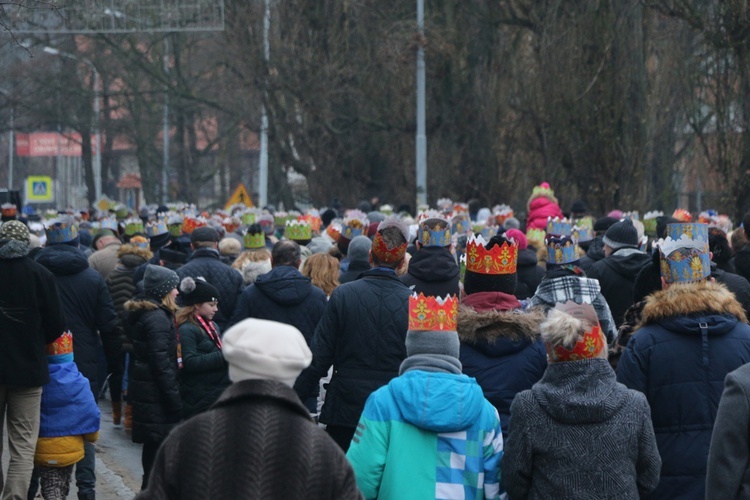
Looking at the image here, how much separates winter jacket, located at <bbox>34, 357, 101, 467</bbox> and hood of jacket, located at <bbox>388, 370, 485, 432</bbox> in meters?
3.70

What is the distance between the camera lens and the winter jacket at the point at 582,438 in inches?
186

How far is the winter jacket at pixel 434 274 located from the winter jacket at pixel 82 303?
2934 millimetres

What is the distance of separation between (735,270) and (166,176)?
36995 millimetres

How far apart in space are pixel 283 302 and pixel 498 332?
2946 millimetres

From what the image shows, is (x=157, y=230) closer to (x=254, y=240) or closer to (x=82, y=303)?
(x=254, y=240)

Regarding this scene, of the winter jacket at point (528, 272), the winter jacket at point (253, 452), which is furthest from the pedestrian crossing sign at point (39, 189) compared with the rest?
the winter jacket at point (253, 452)

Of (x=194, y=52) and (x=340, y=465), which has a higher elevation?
(x=194, y=52)

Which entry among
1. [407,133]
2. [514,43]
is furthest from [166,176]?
[514,43]

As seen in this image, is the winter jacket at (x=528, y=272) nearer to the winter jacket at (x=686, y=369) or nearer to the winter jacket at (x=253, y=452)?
the winter jacket at (x=686, y=369)

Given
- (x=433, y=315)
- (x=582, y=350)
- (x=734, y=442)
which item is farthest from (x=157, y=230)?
(x=734, y=442)

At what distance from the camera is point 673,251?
6160 millimetres

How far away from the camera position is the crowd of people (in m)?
3.78

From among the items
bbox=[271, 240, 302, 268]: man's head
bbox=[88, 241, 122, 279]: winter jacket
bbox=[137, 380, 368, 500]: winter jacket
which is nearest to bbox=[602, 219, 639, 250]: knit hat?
bbox=[271, 240, 302, 268]: man's head

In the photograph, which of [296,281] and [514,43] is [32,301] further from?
[514,43]
